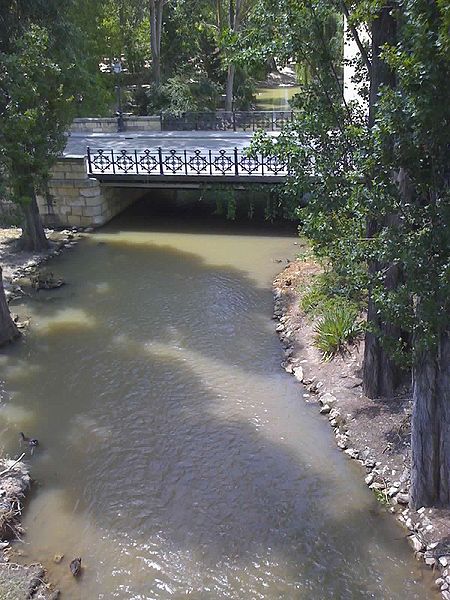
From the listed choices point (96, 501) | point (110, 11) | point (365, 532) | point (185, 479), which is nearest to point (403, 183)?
point (365, 532)

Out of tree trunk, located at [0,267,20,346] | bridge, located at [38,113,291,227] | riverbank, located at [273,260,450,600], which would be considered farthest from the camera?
bridge, located at [38,113,291,227]

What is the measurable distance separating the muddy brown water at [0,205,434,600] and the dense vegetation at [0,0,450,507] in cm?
108

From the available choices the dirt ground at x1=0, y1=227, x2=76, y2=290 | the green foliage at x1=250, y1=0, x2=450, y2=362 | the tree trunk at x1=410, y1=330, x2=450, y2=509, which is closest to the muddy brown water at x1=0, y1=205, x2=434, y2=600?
the tree trunk at x1=410, y1=330, x2=450, y2=509

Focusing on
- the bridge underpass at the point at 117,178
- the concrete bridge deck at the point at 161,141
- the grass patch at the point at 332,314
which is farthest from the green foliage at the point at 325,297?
the concrete bridge deck at the point at 161,141

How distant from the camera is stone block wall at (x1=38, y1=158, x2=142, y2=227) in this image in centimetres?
1725

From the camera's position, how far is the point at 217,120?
26031mm

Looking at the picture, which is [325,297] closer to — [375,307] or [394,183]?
[375,307]

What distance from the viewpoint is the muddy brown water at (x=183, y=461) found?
6.20 meters

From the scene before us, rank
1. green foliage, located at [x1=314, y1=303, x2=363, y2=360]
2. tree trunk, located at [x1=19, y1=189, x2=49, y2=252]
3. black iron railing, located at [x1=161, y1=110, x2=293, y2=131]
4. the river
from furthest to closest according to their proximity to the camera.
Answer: the river < black iron railing, located at [x1=161, y1=110, x2=293, y2=131] < tree trunk, located at [x1=19, y1=189, x2=49, y2=252] < green foliage, located at [x1=314, y1=303, x2=363, y2=360]

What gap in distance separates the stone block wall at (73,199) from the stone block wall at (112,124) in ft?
30.9

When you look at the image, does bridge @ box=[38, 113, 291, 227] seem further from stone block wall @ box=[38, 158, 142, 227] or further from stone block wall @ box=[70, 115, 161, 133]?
stone block wall @ box=[70, 115, 161, 133]

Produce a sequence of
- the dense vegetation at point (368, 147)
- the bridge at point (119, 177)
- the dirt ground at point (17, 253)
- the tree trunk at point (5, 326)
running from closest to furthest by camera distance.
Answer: the dense vegetation at point (368, 147) < the tree trunk at point (5, 326) < the dirt ground at point (17, 253) < the bridge at point (119, 177)

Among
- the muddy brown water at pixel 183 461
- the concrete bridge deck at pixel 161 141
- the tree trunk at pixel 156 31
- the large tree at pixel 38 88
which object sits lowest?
the muddy brown water at pixel 183 461

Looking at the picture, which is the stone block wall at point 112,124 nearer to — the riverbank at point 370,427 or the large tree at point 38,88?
the large tree at point 38,88
